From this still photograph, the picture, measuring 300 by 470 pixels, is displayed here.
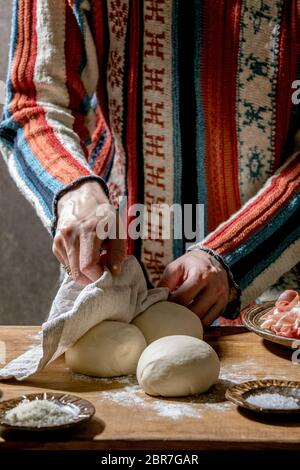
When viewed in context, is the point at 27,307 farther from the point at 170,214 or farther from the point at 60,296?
the point at 60,296

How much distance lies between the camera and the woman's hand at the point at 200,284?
1.47 m

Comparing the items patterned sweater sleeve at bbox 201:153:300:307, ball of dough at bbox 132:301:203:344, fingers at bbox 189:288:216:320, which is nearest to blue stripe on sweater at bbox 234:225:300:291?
patterned sweater sleeve at bbox 201:153:300:307

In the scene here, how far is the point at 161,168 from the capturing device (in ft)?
5.65

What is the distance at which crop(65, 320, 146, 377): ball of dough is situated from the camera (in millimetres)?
1224

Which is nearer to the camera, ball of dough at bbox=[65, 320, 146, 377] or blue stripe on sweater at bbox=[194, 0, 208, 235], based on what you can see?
ball of dough at bbox=[65, 320, 146, 377]

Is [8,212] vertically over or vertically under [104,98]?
under

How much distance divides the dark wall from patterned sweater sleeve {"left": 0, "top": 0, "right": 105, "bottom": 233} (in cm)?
75

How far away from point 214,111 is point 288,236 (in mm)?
331

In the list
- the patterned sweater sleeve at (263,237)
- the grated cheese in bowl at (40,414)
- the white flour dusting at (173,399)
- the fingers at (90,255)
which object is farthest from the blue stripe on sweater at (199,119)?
the grated cheese in bowl at (40,414)

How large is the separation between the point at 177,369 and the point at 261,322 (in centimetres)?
37

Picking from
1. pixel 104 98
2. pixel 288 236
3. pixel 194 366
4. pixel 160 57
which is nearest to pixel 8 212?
pixel 104 98

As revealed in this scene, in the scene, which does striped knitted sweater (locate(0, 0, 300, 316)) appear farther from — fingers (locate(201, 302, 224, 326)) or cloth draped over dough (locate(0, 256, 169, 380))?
cloth draped over dough (locate(0, 256, 169, 380))

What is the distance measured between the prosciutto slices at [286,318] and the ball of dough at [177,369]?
8.6 inches

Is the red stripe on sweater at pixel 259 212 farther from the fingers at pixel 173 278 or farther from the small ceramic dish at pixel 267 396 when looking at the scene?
the small ceramic dish at pixel 267 396
